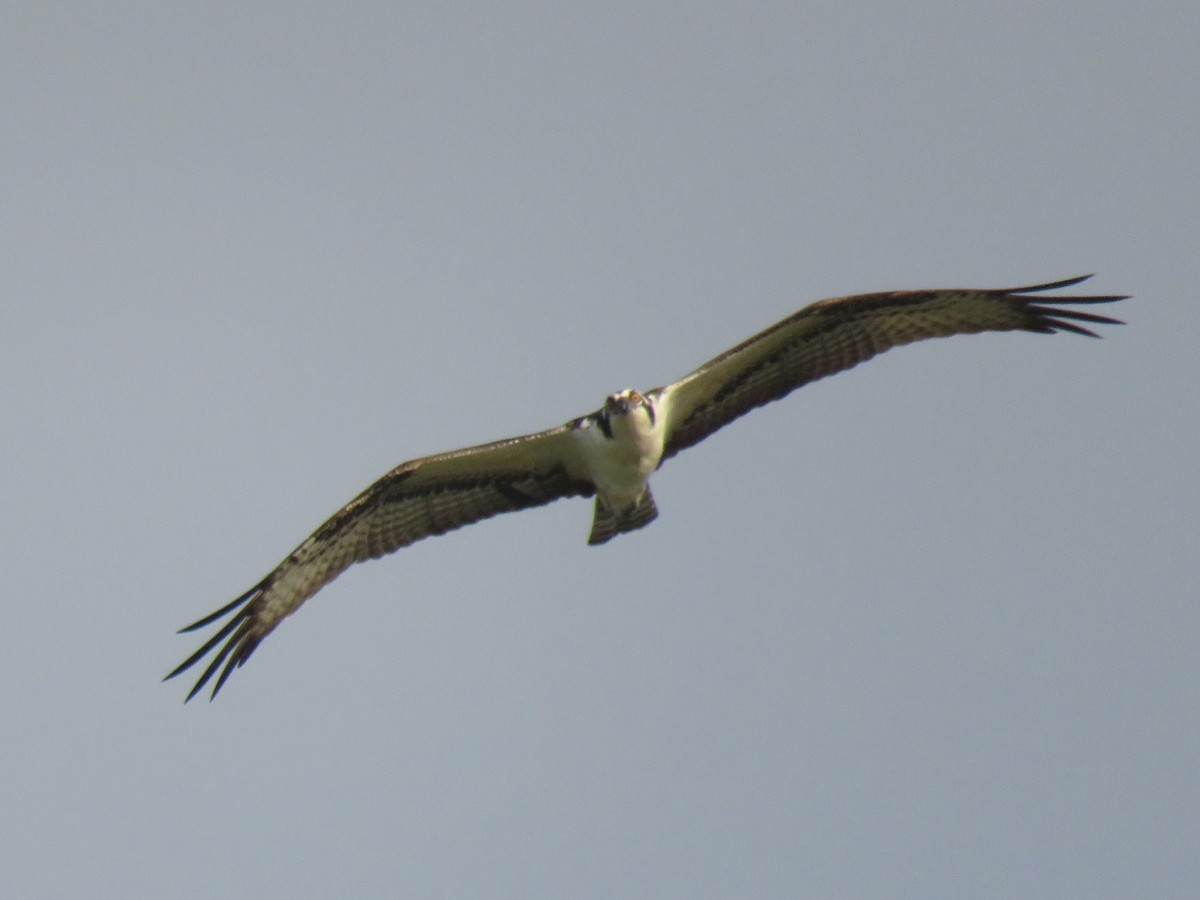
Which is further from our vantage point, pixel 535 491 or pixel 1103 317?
pixel 535 491

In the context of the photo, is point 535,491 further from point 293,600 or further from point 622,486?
point 293,600

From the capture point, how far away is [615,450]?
11.1 m

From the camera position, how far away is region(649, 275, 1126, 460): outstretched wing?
1118 centimetres

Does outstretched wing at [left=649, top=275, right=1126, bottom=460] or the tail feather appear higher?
outstretched wing at [left=649, top=275, right=1126, bottom=460]

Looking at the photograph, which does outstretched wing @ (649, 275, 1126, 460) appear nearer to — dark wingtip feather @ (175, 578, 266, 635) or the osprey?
the osprey

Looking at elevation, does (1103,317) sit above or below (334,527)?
below

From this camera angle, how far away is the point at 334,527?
11.6 m

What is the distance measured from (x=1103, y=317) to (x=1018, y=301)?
0.58m

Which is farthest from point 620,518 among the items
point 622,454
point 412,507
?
point 412,507

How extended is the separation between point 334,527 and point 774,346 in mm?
A: 3360

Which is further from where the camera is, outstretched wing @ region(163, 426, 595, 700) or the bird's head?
outstretched wing @ region(163, 426, 595, 700)

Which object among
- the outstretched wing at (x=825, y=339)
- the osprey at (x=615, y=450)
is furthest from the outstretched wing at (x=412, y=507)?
the outstretched wing at (x=825, y=339)

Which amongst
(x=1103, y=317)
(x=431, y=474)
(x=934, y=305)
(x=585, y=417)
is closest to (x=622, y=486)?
(x=585, y=417)

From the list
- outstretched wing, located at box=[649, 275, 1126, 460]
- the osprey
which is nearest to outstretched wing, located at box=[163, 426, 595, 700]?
the osprey
